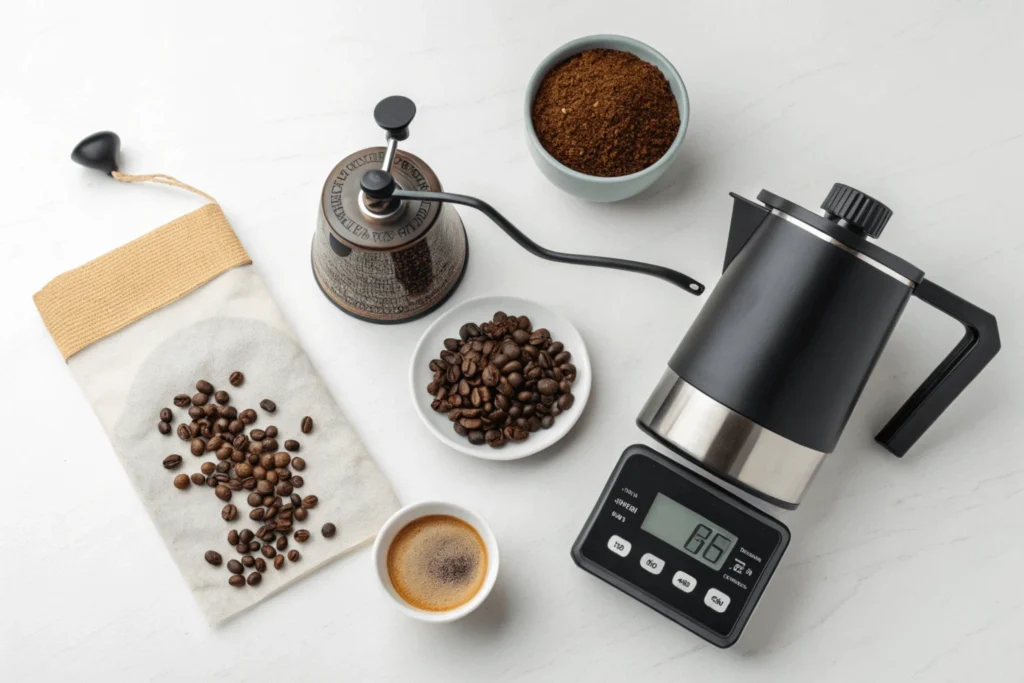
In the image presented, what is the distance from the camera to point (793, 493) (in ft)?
3.05

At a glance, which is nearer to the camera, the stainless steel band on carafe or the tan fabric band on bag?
the stainless steel band on carafe

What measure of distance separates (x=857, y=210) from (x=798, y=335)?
5.5 inches

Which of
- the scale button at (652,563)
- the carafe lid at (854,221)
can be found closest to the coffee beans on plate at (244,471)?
the scale button at (652,563)

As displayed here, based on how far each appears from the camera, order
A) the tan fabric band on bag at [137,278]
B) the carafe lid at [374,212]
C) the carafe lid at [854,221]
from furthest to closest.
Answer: the tan fabric band on bag at [137,278]
the carafe lid at [374,212]
the carafe lid at [854,221]

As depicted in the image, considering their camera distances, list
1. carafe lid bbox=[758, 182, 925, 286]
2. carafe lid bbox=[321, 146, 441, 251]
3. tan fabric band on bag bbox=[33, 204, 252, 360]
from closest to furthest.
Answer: carafe lid bbox=[758, 182, 925, 286], carafe lid bbox=[321, 146, 441, 251], tan fabric band on bag bbox=[33, 204, 252, 360]

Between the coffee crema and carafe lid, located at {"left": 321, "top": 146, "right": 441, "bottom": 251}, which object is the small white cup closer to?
the coffee crema

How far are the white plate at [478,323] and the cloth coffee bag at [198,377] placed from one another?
99 millimetres

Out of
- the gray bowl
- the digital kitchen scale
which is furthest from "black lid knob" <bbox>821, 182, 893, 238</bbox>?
the digital kitchen scale

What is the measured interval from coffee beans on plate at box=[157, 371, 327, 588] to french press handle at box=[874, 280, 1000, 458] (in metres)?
0.69

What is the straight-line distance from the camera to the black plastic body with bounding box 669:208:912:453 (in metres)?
0.86

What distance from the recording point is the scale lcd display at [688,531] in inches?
38.9

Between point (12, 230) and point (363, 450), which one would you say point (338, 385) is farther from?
point (12, 230)

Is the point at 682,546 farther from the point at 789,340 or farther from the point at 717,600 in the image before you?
the point at 789,340

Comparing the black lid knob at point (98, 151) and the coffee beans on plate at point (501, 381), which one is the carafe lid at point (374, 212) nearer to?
the coffee beans on plate at point (501, 381)
